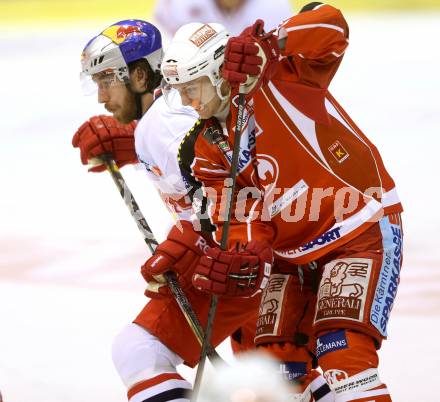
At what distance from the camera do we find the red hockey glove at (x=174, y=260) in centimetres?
311

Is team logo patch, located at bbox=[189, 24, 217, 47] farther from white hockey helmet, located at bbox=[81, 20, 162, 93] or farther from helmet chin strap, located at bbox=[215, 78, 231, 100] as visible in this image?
white hockey helmet, located at bbox=[81, 20, 162, 93]

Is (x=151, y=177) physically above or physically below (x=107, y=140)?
below

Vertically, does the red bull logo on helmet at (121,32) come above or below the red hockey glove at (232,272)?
above

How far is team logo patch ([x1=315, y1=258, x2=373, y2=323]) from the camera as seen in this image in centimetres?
292

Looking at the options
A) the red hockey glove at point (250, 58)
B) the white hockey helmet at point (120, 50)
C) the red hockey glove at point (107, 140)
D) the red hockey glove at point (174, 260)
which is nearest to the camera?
the red hockey glove at point (250, 58)

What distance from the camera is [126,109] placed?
12.1 feet

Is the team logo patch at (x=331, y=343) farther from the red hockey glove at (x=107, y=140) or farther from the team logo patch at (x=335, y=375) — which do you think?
the red hockey glove at (x=107, y=140)

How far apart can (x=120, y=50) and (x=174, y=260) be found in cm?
81

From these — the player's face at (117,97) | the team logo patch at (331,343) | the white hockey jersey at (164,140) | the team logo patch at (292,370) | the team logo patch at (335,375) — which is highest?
the player's face at (117,97)

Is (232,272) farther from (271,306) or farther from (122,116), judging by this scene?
(122,116)

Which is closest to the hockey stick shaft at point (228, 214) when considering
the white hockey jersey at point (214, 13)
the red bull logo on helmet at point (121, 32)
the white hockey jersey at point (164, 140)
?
the white hockey jersey at point (164, 140)

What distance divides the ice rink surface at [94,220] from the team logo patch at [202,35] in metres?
1.30

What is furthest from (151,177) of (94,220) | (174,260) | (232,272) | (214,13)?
(214,13)

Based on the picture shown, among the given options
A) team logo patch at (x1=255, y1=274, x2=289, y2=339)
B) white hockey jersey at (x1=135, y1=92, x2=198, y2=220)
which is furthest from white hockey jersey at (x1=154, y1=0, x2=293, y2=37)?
team logo patch at (x1=255, y1=274, x2=289, y2=339)
